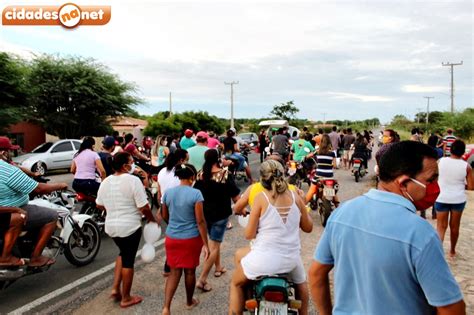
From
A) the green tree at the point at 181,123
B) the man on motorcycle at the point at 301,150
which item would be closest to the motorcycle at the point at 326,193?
the man on motorcycle at the point at 301,150

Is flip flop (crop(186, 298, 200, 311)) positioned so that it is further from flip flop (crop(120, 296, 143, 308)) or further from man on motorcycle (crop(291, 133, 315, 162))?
man on motorcycle (crop(291, 133, 315, 162))

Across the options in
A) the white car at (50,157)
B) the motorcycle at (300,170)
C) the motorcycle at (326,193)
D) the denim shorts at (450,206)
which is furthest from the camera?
the white car at (50,157)

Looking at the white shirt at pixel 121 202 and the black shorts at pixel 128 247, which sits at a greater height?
the white shirt at pixel 121 202

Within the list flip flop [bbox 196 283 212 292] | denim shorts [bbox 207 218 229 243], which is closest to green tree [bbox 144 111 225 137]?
denim shorts [bbox 207 218 229 243]

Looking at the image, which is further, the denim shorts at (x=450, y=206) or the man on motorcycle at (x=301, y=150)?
the man on motorcycle at (x=301, y=150)

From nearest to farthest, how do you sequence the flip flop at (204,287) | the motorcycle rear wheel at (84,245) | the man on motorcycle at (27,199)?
the man on motorcycle at (27,199) < the flip flop at (204,287) < the motorcycle rear wheel at (84,245)

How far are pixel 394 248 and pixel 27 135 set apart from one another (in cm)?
3047

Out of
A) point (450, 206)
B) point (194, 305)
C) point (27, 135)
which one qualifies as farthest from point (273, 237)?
point (27, 135)

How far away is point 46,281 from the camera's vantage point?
5148 millimetres

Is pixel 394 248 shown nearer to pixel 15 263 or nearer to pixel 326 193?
pixel 15 263

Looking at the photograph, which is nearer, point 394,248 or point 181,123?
point 394,248

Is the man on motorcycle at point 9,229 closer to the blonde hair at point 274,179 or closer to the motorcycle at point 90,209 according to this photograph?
the motorcycle at point 90,209

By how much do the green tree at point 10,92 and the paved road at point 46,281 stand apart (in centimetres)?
1578

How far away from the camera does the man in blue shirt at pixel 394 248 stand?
1580 millimetres
